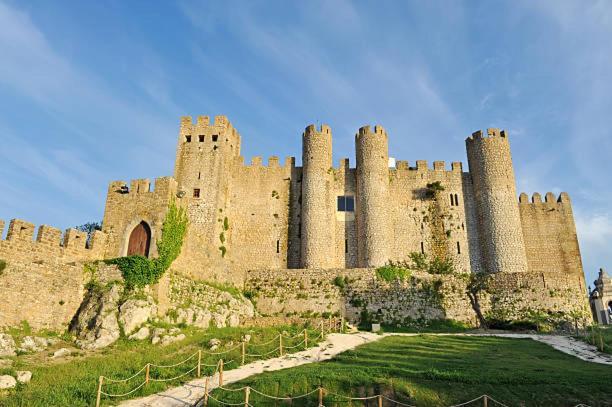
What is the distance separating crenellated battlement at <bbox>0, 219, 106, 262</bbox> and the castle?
41.0ft

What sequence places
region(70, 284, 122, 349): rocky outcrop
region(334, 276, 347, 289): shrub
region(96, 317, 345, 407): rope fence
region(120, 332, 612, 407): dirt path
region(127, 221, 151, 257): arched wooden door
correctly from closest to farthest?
region(120, 332, 612, 407): dirt path → region(96, 317, 345, 407): rope fence → region(70, 284, 122, 349): rocky outcrop → region(127, 221, 151, 257): arched wooden door → region(334, 276, 347, 289): shrub

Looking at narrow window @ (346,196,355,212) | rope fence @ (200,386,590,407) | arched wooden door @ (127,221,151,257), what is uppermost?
narrow window @ (346,196,355,212)

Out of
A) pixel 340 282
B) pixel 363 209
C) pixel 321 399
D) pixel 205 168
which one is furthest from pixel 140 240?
pixel 363 209

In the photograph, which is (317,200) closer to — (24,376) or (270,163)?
(270,163)

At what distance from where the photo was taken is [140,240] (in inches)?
992

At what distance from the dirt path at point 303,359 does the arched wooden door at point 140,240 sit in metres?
9.48

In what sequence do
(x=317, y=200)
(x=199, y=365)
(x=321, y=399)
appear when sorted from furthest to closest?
(x=317, y=200) < (x=199, y=365) < (x=321, y=399)

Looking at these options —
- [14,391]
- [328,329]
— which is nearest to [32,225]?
[14,391]

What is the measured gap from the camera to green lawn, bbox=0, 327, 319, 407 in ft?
45.6

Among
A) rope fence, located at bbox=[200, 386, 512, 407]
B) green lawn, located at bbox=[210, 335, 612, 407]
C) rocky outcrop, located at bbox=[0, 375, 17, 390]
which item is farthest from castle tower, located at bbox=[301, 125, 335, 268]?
rocky outcrop, located at bbox=[0, 375, 17, 390]

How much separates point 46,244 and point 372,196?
24.5 m

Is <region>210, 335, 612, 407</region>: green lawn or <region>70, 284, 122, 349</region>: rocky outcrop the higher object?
<region>70, 284, 122, 349</region>: rocky outcrop

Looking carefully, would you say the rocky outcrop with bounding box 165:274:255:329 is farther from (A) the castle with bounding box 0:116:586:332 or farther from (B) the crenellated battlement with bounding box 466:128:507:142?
(B) the crenellated battlement with bounding box 466:128:507:142

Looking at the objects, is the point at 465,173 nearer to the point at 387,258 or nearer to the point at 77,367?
the point at 387,258
